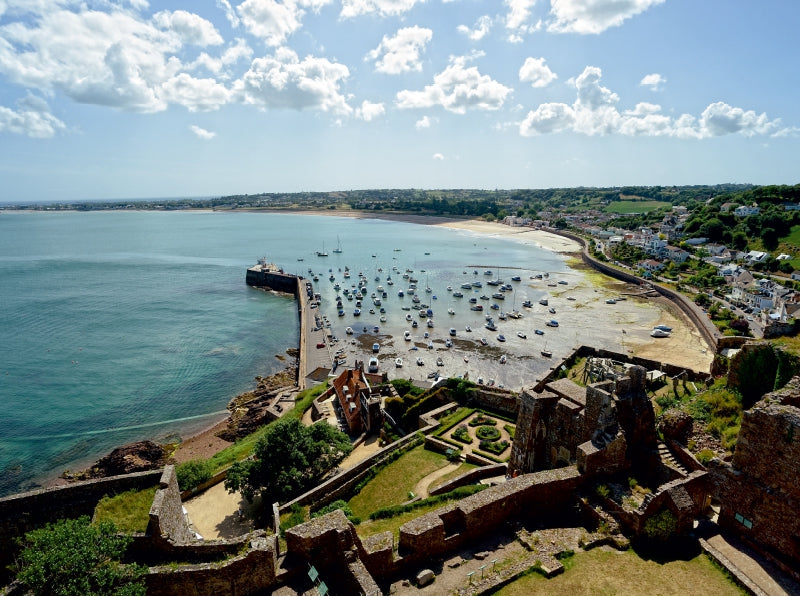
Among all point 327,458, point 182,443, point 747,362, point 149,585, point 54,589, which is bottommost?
point 182,443

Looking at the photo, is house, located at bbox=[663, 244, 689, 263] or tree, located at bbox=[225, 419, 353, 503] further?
house, located at bbox=[663, 244, 689, 263]

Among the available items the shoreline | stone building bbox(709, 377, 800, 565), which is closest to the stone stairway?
stone building bbox(709, 377, 800, 565)

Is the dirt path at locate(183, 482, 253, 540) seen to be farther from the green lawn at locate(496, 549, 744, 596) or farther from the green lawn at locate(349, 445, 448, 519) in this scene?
the green lawn at locate(496, 549, 744, 596)

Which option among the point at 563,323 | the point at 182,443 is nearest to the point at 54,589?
the point at 182,443

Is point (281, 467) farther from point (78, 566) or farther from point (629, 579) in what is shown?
point (629, 579)

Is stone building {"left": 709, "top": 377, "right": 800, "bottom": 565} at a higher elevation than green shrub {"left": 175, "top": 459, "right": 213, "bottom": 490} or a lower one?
higher

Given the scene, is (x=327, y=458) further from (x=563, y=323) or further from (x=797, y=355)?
(x=563, y=323)

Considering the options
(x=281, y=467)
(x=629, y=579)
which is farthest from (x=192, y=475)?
(x=629, y=579)

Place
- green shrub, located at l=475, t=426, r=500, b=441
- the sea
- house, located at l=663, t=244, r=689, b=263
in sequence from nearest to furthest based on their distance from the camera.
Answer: green shrub, located at l=475, t=426, r=500, b=441
the sea
house, located at l=663, t=244, r=689, b=263
